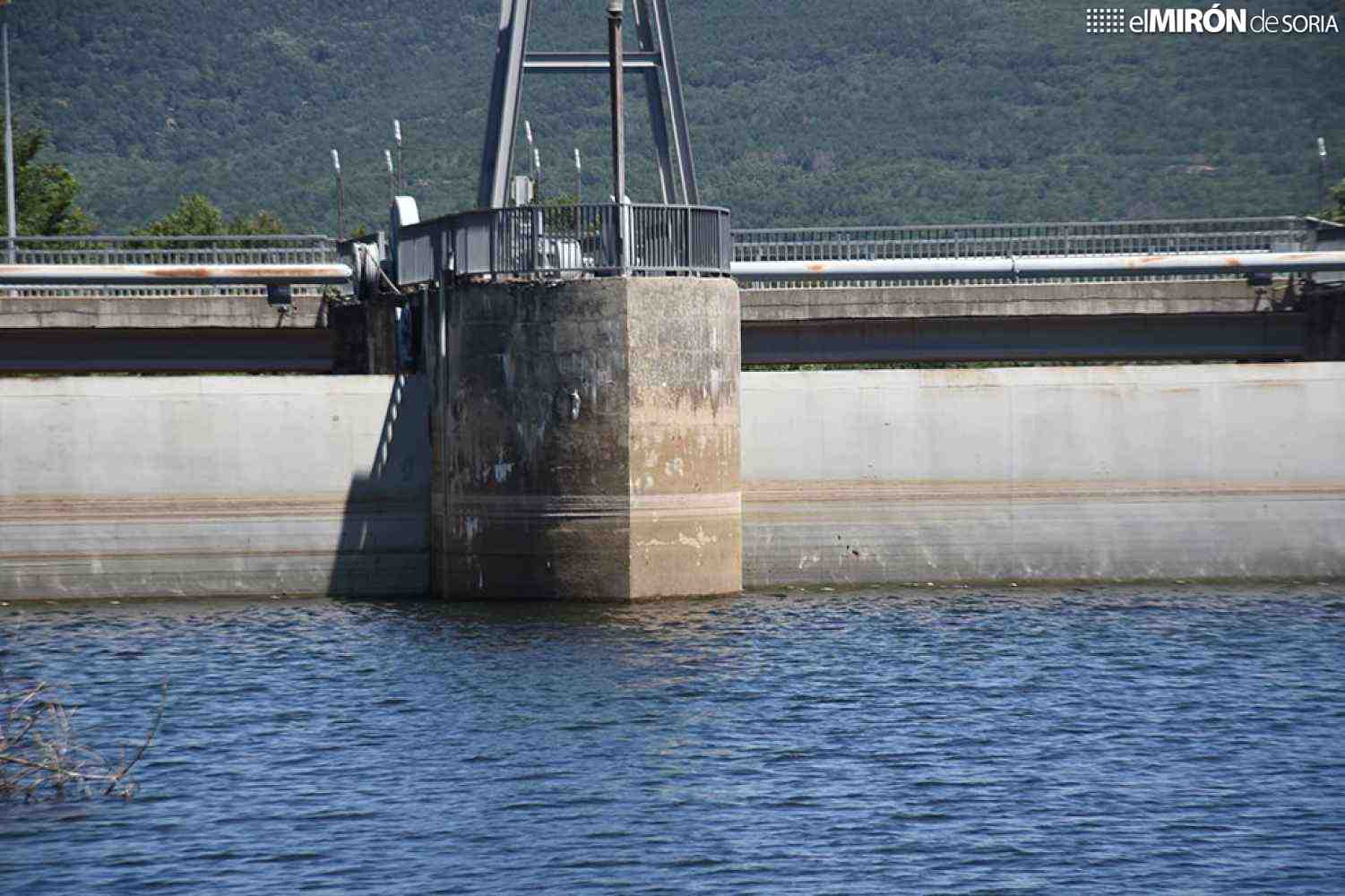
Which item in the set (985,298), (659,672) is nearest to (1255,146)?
(985,298)

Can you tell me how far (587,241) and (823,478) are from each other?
590 centimetres

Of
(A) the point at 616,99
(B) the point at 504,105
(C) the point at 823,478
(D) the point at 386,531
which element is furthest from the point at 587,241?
(B) the point at 504,105

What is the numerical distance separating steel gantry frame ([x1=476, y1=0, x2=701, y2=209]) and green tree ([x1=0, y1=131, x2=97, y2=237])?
173ft

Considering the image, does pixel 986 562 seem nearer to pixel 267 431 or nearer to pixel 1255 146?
pixel 267 431

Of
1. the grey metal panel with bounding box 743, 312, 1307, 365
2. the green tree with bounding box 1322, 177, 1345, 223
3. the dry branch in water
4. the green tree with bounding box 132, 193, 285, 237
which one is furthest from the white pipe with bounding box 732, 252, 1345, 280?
the green tree with bounding box 132, 193, 285, 237

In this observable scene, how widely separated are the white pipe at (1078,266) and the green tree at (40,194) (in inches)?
2217

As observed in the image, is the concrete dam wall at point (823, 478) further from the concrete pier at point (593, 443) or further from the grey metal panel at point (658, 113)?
the grey metal panel at point (658, 113)

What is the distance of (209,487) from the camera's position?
109 feet

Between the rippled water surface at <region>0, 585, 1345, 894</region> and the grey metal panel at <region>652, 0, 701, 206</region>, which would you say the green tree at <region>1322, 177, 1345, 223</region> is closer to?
the grey metal panel at <region>652, 0, 701, 206</region>

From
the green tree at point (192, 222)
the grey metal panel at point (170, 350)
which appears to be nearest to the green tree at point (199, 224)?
the green tree at point (192, 222)

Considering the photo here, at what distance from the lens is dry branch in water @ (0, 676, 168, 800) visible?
63.6 feet

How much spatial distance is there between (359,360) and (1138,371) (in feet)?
48.5

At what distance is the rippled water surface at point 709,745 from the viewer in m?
17.9

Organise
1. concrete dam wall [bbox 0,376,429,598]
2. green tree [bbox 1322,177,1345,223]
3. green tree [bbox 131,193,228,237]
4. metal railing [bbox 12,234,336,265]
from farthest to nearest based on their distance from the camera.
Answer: green tree [bbox 131,193,228,237]
green tree [bbox 1322,177,1345,223]
metal railing [bbox 12,234,336,265]
concrete dam wall [bbox 0,376,429,598]
